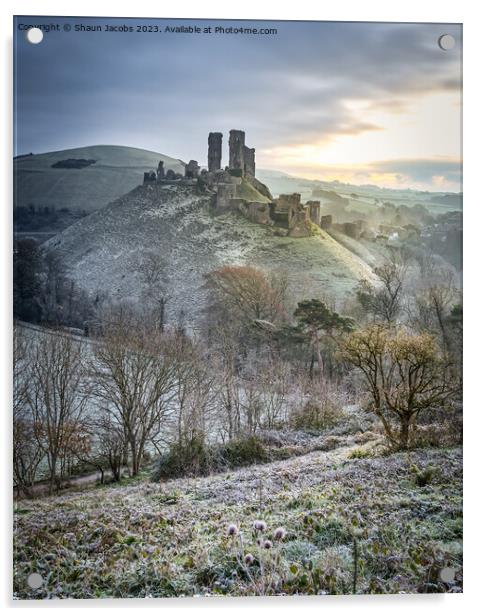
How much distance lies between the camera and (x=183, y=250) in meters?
6.81

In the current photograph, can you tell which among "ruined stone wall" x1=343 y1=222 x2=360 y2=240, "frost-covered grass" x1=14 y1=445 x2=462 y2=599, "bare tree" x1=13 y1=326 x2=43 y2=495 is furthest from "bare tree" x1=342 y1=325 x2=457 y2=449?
"bare tree" x1=13 y1=326 x2=43 y2=495

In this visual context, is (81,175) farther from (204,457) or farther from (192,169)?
(204,457)

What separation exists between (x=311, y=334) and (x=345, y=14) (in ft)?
9.87

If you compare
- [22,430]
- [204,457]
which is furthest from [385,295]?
[22,430]

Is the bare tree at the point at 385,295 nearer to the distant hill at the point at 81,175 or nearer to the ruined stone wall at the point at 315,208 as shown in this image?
the ruined stone wall at the point at 315,208

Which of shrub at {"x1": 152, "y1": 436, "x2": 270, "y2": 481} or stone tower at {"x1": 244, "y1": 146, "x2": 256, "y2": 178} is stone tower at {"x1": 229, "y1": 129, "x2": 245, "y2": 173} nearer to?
stone tower at {"x1": 244, "y1": 146, "x2": 256, "y2": 178}

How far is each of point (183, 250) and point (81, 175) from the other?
1169 millimetres

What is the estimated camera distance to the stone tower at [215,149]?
6727 mm

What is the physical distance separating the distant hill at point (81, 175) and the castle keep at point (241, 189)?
144mm

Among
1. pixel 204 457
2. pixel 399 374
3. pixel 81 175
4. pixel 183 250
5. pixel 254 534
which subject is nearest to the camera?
pixel 254 534

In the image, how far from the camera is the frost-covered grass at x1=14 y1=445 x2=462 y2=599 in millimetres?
6191

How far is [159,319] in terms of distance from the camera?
6.72 meters
